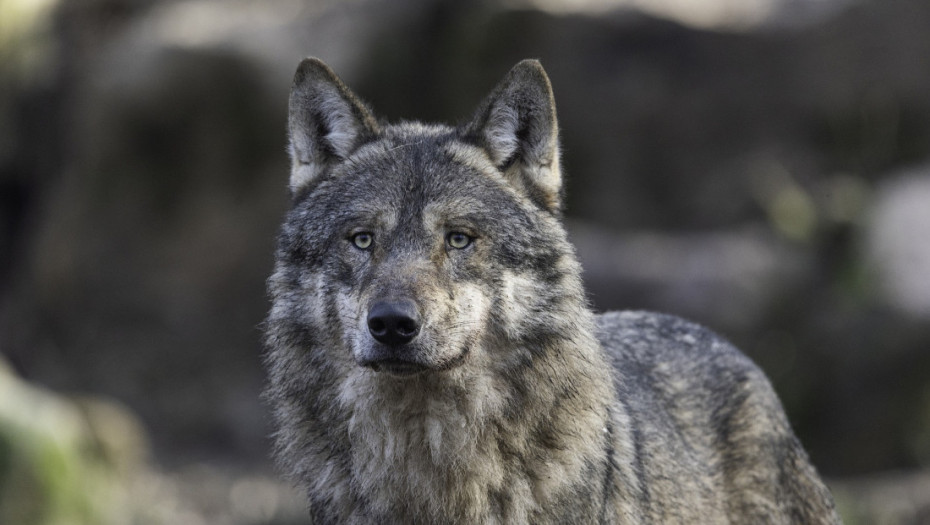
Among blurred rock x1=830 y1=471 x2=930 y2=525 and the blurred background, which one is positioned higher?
the blurred background

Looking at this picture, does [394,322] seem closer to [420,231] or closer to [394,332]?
[394,332]

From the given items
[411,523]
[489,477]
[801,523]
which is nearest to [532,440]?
[489,477]

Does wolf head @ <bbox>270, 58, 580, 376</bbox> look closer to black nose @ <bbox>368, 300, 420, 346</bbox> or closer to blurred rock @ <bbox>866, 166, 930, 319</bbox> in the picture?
black nose @ <bbox>368, 300, 420, 346</bbox>

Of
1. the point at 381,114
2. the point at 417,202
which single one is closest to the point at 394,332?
the point at 417,202

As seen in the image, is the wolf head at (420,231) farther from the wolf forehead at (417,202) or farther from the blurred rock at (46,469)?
the blurred rock at (46,469)

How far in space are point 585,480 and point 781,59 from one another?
10939 mm

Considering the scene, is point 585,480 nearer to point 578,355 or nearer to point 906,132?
point 578,355

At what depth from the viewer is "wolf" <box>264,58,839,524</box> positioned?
177 inches

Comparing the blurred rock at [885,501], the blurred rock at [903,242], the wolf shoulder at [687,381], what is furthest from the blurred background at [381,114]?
the wolf shoulder at [687,381]

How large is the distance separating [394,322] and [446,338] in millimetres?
243

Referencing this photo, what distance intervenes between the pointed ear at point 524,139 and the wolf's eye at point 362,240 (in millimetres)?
746

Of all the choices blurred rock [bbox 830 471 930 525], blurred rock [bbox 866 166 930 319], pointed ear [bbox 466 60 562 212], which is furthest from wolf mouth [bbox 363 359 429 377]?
blurred rock [bbox 866 166 930 319]

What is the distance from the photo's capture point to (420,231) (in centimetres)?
461

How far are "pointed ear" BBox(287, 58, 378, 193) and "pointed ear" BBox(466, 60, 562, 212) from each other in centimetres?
55
